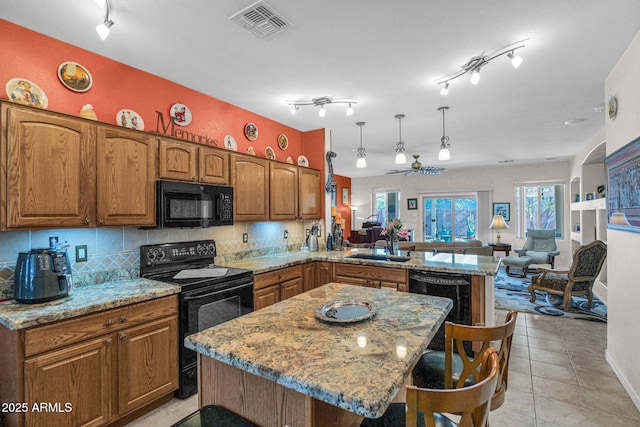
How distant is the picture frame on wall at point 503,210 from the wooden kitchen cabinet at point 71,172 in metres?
8.24

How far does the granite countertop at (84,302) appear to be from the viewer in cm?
162

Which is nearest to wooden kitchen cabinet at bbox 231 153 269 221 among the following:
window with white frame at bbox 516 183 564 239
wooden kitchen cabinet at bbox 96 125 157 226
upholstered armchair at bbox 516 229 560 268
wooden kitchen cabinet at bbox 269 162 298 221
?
wooden kitchen cabinet at bbox 269 162 298 221

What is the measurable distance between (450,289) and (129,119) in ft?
10.6

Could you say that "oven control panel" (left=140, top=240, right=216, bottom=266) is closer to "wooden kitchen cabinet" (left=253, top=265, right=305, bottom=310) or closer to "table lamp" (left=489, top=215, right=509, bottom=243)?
"wooden kitchen cabinet" (left=253, top=265, right=305, bottom=310)

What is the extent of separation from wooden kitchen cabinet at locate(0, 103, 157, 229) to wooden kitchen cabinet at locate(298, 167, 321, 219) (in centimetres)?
190

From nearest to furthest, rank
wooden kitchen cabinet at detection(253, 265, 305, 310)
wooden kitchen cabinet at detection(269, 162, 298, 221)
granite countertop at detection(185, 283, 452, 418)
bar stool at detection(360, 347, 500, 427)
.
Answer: bar stool at detection(360, 347, 500, 427) → granite countertop at detection(185, 283, 452, 418) → wooden kitchen cabinet at detection(253, 265, 305, 310) → wooden kitchen cabinet at detection(269, 162, 298, 221)

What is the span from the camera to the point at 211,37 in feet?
7.34

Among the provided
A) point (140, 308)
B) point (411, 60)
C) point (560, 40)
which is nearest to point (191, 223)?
point (140, 308)

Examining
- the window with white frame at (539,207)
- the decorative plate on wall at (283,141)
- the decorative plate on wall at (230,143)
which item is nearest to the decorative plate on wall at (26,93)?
the decorative plate on wall at (230,143)

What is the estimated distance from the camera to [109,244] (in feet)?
8.09

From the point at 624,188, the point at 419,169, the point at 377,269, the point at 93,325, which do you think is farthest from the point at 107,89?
the point at 419,169

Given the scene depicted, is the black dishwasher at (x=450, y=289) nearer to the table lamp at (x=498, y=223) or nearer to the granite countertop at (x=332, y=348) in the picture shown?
the granite countertop at (x=332, y=348)

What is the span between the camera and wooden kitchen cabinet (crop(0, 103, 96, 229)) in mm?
1772

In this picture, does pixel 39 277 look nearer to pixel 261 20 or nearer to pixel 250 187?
pixel 250 187
